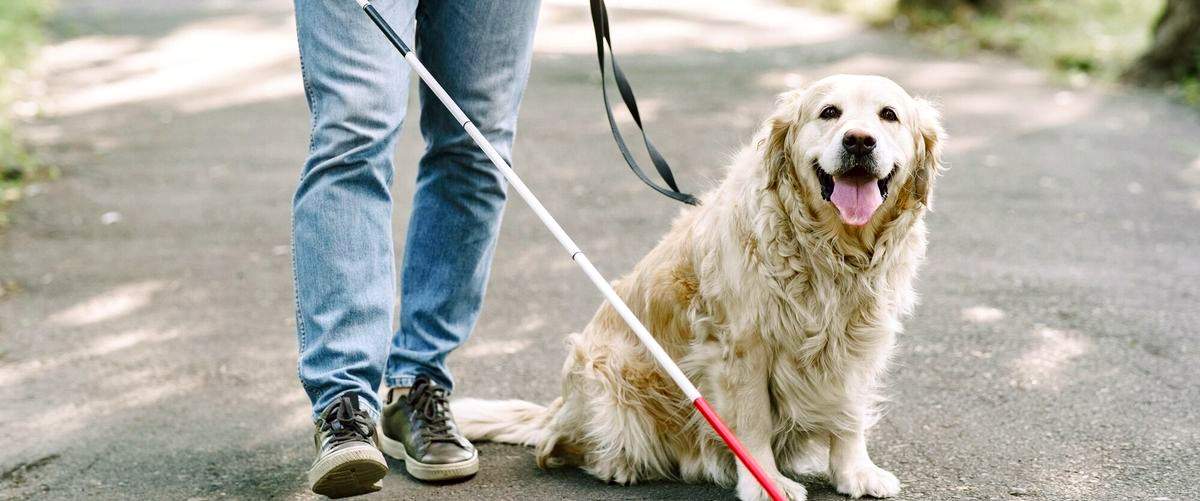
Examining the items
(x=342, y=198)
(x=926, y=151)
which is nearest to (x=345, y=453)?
(x=342, y=198)

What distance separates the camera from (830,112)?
10.2 feet

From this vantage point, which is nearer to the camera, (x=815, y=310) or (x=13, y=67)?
(x=815, y=310)

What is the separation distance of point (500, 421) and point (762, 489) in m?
0.92

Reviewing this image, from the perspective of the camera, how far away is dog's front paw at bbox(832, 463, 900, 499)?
10.4 ft

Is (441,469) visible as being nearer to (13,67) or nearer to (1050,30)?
(13,67)

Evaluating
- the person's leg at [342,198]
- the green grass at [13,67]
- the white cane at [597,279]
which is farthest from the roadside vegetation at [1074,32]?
the green grass at [13,67]

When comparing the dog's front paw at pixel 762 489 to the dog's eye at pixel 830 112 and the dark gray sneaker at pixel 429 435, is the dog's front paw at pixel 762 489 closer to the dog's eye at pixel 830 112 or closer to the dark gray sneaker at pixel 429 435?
the dark gray sneaker at pixel 429 435

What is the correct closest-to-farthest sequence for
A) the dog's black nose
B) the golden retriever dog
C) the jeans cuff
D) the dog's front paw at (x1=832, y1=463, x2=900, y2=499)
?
the dog's black nose
the golden retriever dog
the dog's front paw at (x1=832, y1=463, x2=900, y2=499)
the jeans cuff

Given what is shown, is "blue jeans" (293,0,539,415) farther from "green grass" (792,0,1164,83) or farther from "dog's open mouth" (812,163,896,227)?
"green grass" (792,0,1164,83)

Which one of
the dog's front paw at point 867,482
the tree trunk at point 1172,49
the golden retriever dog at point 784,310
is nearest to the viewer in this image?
the golden retriever dog at point 784,310

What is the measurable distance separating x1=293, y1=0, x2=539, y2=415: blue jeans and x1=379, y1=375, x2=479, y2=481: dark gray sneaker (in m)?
0.06

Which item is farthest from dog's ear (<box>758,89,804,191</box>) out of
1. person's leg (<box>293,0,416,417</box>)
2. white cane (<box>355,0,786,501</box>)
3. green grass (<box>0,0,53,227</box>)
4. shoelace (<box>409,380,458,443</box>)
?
green grass (<box>0,0,53,227</box>)

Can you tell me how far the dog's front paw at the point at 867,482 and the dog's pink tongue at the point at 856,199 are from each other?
0.70m

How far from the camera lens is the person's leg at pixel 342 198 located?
9.41ft
